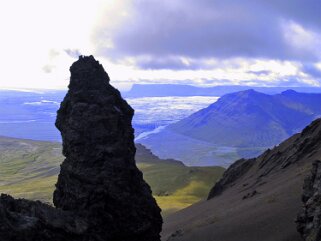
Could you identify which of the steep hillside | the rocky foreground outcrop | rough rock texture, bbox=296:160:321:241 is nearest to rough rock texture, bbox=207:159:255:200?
the steep hillside

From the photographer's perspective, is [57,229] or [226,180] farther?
[226,180]

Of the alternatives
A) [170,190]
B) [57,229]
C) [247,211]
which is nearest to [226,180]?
[247,211]

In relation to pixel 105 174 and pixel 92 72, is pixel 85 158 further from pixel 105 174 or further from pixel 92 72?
pixel 92 72

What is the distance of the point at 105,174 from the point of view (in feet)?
89.9

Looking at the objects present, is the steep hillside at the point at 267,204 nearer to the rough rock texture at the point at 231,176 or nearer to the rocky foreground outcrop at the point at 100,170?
the rough rock texture at the point at 231,176

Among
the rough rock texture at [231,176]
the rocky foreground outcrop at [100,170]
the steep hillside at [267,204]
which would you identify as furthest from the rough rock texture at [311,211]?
the rough rock texture at [231,176]

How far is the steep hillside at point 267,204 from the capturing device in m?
29.2

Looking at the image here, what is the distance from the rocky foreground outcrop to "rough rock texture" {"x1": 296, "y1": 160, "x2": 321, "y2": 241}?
31.3 ft

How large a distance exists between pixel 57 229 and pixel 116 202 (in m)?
5.68

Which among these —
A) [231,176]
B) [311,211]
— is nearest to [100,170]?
[311,211]

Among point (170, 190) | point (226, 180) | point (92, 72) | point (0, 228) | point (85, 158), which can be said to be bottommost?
point (170, 190)

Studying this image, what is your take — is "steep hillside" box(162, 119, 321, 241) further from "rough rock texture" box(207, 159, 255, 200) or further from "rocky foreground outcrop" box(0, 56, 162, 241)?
"rocky foreground outcrop" box(0, 56, 162, 241)

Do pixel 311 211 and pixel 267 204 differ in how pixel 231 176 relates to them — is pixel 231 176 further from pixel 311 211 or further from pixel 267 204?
→ pixel 311 211

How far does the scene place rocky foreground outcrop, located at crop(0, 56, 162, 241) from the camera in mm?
26578
